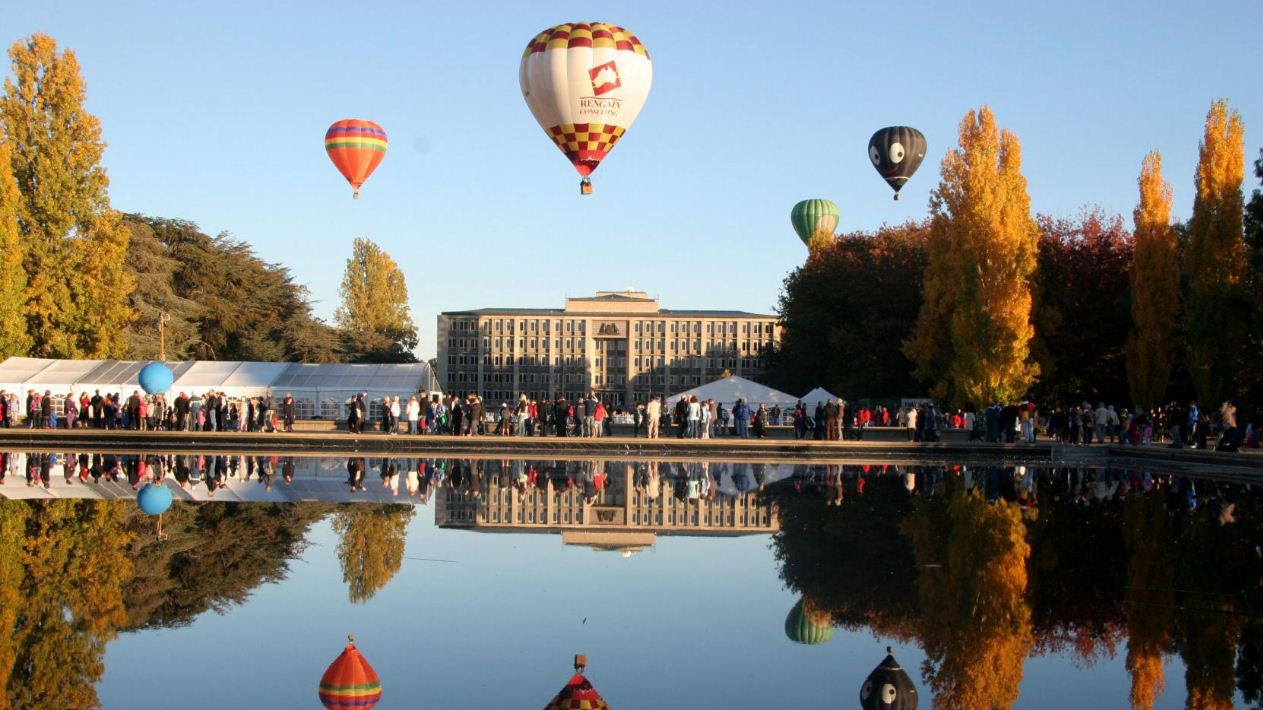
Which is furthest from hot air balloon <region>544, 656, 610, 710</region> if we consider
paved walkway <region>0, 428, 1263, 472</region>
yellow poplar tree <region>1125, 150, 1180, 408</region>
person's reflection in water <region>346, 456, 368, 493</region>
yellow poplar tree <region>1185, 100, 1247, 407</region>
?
yellow poplar tree <region>1125, 150, 1180, 408</region>

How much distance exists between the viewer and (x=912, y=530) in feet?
48.7

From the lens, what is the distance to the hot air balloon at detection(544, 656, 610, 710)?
23.6 feet

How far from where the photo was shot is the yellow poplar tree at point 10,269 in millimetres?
39469

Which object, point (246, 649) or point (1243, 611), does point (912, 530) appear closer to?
point (1243, 611)

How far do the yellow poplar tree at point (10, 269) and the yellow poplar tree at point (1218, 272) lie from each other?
33923mm

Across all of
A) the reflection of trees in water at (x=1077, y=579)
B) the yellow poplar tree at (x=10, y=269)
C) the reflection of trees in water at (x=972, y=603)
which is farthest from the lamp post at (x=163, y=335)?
the reflection of trees in water at (x=1077, y=579)

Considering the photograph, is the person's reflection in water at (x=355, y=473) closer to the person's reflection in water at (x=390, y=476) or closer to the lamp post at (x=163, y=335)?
the person's reflection in water at (x=390, y=476)

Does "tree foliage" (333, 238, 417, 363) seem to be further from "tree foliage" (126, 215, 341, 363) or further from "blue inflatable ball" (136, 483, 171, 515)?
"blue inflatable ball" (136, 483, 171, 515)

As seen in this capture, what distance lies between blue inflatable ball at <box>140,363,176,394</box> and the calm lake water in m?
19.2

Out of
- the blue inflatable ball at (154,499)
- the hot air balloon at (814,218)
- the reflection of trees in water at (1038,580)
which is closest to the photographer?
the reflection of trees in water at (1038,580)

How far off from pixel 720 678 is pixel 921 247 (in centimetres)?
3966

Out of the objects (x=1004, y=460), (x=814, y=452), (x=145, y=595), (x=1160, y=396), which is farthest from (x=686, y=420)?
(x=145, y=595)

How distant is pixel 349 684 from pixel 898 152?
39.7m

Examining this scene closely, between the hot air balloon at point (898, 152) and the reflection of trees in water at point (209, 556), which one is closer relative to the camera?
the reflection of trees in water at point (209, 556)
